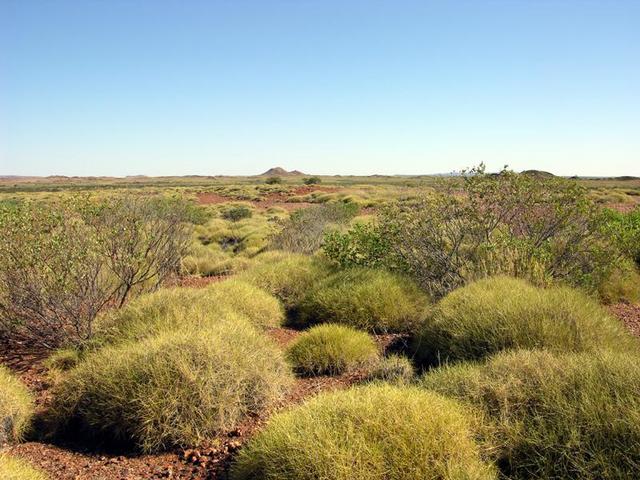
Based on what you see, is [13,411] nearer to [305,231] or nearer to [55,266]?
[55,266]

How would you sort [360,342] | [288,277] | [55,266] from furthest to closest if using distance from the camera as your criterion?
1. [288,277]
2. [55,266]
3. [360,342]

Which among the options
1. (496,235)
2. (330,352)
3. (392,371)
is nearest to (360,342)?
(330,352)

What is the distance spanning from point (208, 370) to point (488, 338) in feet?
8.87

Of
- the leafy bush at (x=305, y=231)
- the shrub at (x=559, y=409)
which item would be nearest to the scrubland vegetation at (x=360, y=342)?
the shrub at (x=559, y=409)

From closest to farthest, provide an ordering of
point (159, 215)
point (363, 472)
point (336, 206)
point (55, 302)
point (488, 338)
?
point (363, 472), point (488, 338), point (55, 302), point (159, 215), point (336, 206)

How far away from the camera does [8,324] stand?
250 inches

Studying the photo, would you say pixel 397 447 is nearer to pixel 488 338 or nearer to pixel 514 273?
pixel 488 338

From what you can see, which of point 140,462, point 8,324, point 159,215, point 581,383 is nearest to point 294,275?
point 159,215

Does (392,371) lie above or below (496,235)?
below

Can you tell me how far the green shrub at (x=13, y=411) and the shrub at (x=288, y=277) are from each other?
425 cm

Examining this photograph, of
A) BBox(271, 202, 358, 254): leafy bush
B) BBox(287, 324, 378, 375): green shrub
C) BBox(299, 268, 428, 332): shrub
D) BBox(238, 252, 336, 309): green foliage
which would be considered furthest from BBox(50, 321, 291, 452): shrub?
BBox(271, 202, 358, 254): leafy bush

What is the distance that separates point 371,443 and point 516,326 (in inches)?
98.2

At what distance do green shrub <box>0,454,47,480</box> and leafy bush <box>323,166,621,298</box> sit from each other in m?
5.52

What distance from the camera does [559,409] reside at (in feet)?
10.1
